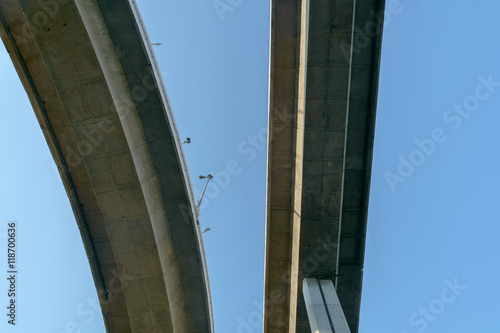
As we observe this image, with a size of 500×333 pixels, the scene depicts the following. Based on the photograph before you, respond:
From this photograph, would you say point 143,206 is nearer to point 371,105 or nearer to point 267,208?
point 267,208

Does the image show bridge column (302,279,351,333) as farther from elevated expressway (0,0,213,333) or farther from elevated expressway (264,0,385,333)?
elevated expressway (0,0,213,333)

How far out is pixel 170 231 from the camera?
12039 mm

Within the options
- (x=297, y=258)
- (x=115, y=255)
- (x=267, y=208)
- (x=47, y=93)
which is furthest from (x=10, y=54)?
(x=297, y=258)

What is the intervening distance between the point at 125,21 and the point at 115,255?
8.18 m

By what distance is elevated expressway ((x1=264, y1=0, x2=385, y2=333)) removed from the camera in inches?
381

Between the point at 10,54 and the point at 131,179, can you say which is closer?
the point at 10,54

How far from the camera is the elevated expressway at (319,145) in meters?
9.69

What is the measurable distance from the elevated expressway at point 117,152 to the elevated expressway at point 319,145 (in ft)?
11.1

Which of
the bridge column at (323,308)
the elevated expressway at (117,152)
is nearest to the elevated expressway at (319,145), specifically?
the bridge column at (323,308)

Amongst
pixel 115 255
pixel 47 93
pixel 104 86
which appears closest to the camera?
pixel 104 86

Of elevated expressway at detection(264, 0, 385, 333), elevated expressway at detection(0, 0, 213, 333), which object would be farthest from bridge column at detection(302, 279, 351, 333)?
elevated expressway at detection(0, 0, 213, 333)

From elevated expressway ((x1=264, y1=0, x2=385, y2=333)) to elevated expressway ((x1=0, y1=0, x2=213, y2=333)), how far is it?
11.1ft

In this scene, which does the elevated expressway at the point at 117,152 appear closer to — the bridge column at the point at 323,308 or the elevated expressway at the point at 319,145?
the elevated expressway at the point at 319,145

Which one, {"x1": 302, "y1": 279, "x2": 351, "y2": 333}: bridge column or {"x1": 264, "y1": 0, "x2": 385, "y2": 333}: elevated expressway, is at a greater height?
{"x1": 264, "y1": 0, "x2": 385, "y2": 333}: elevated expressway
